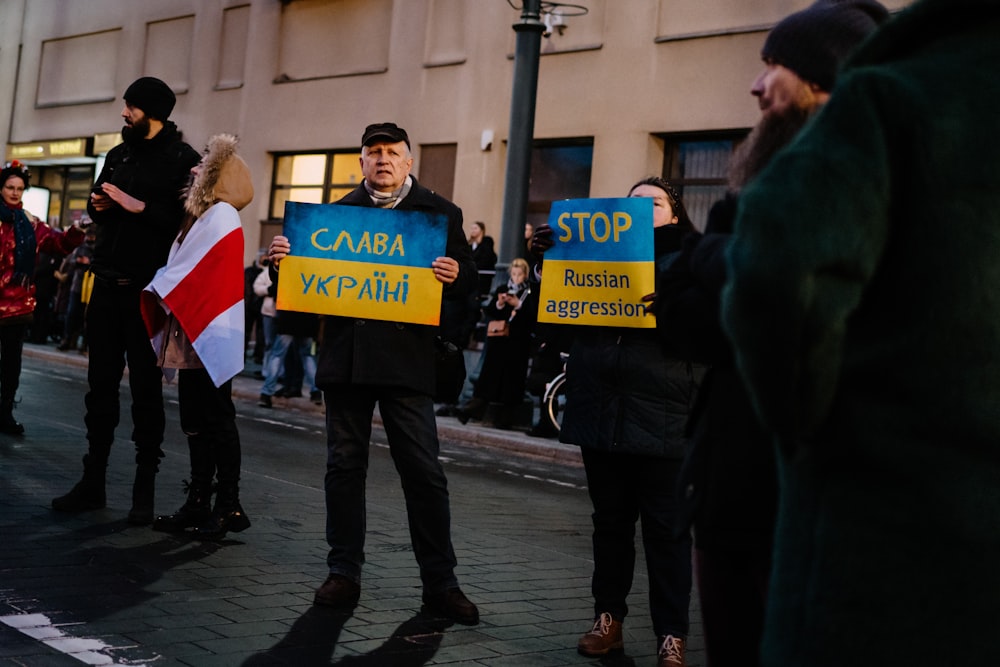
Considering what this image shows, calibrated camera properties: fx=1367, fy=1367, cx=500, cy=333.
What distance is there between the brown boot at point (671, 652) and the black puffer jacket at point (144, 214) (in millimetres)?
3470

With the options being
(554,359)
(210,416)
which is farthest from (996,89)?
(554,359)

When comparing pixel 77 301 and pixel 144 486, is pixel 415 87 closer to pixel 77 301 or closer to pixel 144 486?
pixel 77 301

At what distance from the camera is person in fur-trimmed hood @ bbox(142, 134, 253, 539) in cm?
682

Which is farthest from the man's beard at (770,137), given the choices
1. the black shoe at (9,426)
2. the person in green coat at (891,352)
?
the black shoe at (9,426)

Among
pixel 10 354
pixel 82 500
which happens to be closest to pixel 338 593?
pixel 82 500

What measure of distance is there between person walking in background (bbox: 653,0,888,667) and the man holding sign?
10.0 ft

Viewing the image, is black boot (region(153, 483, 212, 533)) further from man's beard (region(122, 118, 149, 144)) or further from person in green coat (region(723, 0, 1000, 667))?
person in green coat (region(723, 0, 1000, 667))

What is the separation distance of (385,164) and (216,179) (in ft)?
4.66

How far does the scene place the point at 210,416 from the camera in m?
6.89

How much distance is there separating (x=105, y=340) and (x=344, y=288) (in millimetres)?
1846

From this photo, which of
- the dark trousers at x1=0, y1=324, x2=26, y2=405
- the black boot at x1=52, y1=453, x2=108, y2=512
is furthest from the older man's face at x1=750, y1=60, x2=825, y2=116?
the dark trousers at x1=0, y1=324, x2=26, y2=405

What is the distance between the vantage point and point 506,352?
15828mm

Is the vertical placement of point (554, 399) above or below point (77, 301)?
below

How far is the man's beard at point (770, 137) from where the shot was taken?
266 cm
